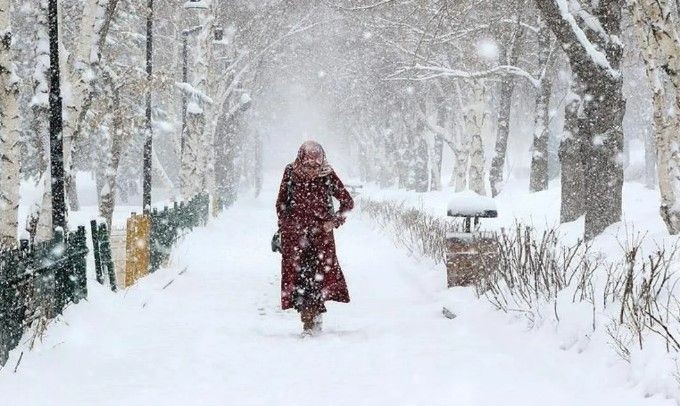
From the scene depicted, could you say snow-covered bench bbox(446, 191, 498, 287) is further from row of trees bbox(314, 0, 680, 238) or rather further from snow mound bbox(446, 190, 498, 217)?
row of trees bbox(314, 0, 680, 238)

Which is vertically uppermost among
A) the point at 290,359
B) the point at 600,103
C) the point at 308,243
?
the point at 600,103

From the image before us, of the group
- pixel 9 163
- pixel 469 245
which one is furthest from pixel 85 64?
pixel 469 245

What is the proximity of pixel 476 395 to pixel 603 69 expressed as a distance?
636cm

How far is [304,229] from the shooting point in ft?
22.6

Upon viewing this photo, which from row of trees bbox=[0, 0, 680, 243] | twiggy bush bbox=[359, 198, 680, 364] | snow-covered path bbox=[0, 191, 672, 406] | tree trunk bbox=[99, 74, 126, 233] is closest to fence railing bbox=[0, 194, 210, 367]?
snow-covered path bbox=[0, 191, 672, 406]

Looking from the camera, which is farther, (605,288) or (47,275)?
(47,275)

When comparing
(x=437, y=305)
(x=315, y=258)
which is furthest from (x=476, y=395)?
(x=437, y=305)

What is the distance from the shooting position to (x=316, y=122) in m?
85.0

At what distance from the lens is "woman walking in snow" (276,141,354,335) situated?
6852 millimetres

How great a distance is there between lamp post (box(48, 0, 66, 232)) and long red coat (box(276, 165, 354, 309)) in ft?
9.35

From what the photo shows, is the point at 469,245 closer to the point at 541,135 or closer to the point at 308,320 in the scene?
the point at 308,320

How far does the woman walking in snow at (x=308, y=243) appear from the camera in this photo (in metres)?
6.85

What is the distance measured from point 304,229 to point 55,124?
3403 millimetres

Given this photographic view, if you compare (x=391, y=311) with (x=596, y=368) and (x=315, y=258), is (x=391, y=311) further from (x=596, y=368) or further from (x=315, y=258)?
(x=596, y=368)
